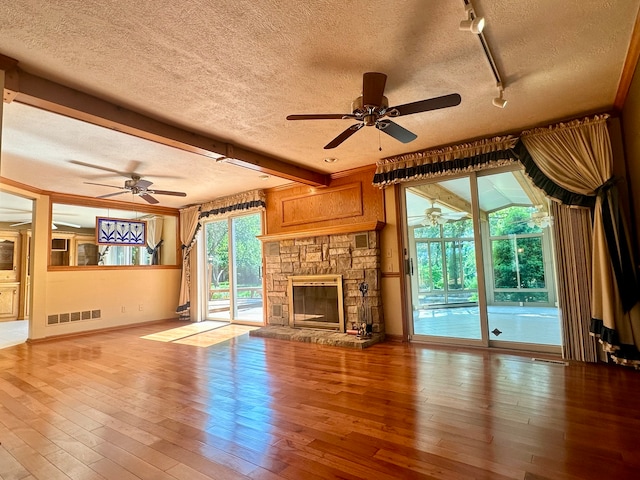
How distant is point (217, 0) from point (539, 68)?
248 centimetres

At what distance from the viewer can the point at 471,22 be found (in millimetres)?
1972

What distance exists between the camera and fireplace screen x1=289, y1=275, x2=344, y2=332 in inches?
215

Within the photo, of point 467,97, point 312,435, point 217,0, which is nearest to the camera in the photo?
point 217,0

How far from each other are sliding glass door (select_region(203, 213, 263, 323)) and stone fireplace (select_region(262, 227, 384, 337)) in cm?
60

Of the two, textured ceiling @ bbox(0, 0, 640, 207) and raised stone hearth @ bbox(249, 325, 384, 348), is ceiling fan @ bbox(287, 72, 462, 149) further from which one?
raised stone hearth @ bbox(249, 325, 384, 348)

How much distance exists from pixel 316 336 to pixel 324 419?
2.57 m

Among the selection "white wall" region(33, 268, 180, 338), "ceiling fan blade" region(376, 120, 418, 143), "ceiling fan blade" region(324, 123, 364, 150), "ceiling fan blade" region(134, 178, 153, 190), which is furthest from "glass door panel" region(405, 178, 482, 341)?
"white wall" region(33, 268, 180, 338)

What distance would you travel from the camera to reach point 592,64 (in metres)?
2.71

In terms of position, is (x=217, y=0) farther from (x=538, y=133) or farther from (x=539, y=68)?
(x=538, y=133)

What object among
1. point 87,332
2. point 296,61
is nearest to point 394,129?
point 296,61

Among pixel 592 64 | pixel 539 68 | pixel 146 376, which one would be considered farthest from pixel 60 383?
pixel 592 64

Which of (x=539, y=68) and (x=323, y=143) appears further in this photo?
(x=323, y=143)

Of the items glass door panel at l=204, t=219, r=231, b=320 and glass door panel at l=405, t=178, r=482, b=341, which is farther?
glass door panel at l=204, t=219, r=231, b=320

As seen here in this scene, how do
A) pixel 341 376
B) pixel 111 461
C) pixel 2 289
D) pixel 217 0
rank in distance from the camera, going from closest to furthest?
pixel 217 0, pixel 111 461, pixel 341 376, pixel 2 289
